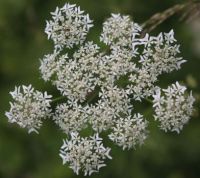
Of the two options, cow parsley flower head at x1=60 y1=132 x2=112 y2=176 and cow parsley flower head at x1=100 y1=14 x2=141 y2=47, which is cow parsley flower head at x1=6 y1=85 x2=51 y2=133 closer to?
cow parsley flower head at x1=60 y1=132 x2=112 y2=176

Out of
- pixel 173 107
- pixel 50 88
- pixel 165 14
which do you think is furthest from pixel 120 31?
pixel 50 88

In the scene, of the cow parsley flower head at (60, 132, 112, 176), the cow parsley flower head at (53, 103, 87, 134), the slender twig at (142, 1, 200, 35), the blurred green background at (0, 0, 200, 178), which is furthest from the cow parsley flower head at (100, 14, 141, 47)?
the blurred green background at (0, 0, 200, 178)

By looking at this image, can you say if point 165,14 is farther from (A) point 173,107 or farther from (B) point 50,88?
(B) point 50,88

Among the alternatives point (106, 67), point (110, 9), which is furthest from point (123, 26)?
point (110, 9)

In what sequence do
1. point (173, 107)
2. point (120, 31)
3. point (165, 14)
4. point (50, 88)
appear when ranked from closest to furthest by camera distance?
point (173, 107) < point (120, 31) < point (165, 14) < point (50, 88)

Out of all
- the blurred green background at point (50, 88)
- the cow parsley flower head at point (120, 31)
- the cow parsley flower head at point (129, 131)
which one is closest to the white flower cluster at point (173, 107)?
the cow parsley flower head at point (129, 131)

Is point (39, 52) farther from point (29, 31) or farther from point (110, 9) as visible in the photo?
point (110, 9)
